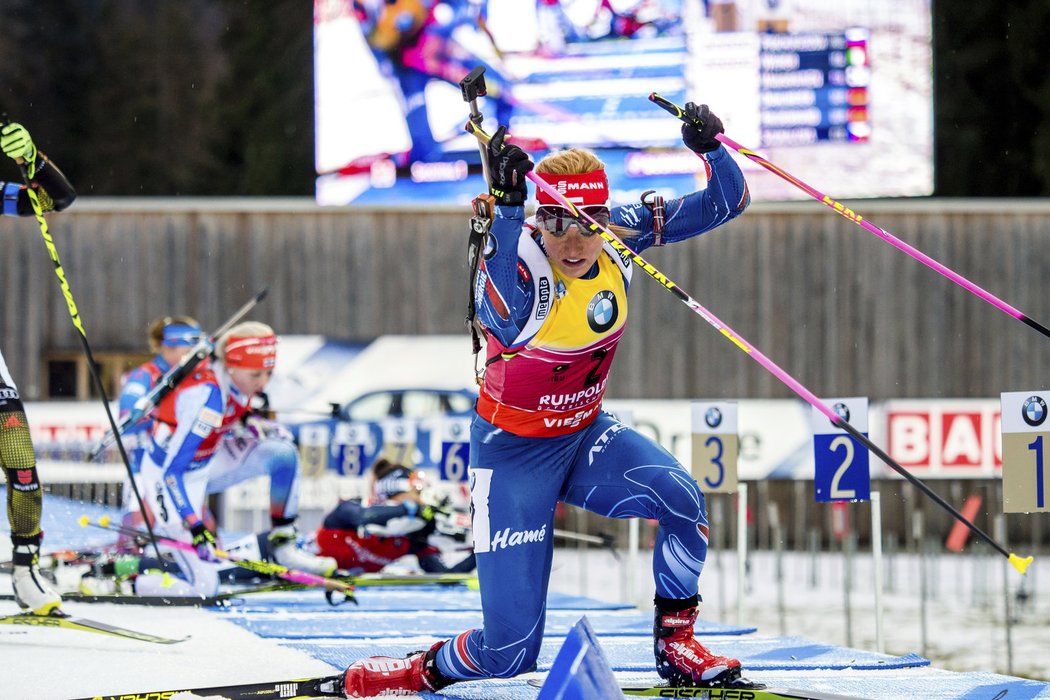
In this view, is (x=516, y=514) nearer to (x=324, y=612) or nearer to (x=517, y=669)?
(x=517, y=669)

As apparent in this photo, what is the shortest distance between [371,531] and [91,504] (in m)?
2.40

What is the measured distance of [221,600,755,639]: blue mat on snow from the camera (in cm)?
609

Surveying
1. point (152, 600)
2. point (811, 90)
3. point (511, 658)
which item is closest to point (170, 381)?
point (152, 600)

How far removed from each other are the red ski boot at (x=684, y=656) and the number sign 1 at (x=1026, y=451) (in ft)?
5.33

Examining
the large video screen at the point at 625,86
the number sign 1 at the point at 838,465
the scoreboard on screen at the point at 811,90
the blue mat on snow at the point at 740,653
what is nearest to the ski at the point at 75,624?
the blue mat on snow at the point at 740,653

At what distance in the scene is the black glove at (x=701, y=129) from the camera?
431 centimetres

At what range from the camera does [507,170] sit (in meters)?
3.79

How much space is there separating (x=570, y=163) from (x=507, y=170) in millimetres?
540

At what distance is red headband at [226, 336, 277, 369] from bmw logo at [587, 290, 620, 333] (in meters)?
3.70

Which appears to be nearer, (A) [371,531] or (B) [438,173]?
(A) [371,531]

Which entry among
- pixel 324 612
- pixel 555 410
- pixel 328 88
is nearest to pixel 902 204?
pixel 328 88

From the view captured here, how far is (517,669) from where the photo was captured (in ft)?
13.7

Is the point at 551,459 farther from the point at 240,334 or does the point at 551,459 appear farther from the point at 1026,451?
the point at 240,334

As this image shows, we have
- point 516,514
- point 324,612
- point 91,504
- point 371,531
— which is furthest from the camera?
point 91,504
